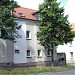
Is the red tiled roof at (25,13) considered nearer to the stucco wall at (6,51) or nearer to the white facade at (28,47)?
the white facade at (28,47)

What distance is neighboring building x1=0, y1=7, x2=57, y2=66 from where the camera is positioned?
3859 cm

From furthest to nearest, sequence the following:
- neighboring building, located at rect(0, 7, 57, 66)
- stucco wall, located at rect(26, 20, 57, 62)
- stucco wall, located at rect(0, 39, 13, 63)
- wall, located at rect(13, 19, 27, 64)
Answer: stucco wall, located at rect(26, 20, 57, 62)
wall, located at rect(13, 19, 27, 64)
neighboring building, located at rect(0, 7, 57, 66)
stucco wall, located at rect(0, 39, 13, 63)

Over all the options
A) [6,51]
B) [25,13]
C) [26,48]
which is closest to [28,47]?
[26,48]

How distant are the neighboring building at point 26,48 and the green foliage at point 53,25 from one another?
2.72m

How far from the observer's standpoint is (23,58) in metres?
40.9

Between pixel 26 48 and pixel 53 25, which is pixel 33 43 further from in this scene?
pixel 53 25

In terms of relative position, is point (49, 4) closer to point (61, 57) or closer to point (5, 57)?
point (5, 57)

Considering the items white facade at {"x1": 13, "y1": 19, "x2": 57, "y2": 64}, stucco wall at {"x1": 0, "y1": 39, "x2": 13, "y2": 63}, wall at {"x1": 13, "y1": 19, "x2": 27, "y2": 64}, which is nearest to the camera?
stucco wall at {"x1": 0, "y1": 39, "x2": 13, "y2": 63}

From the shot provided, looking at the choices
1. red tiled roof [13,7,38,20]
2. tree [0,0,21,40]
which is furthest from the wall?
tree [0,0,21,40]

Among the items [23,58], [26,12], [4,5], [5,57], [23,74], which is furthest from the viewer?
[26,12]

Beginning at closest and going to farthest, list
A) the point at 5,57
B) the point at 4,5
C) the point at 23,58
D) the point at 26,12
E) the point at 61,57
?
the point at 4,5, the point at 5,57, the point at 23,58, the point at 26,12, the point at 61,57

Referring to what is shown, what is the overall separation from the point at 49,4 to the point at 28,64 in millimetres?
10402

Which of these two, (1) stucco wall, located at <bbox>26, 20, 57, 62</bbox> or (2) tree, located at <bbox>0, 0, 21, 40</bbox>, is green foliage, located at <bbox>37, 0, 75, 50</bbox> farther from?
(2) tree, located at <bbox>0, 0, 21, 40</bbox>

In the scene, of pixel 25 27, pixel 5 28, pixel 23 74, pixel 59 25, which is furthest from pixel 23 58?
pixel 23 74
